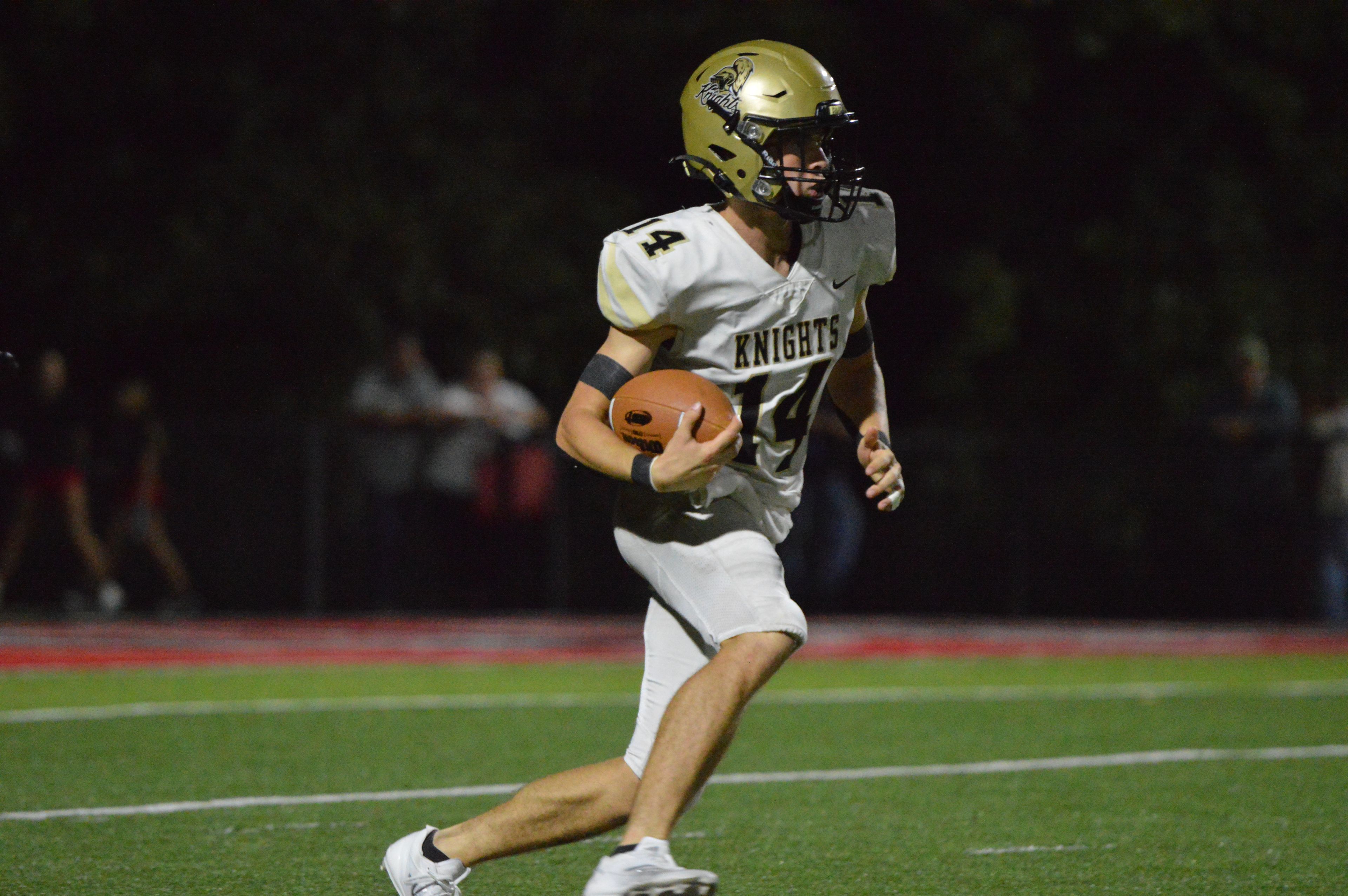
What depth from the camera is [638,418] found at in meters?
4.27

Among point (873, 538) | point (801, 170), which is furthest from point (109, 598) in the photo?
point (801, 170)

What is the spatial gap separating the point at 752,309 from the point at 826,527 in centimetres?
990

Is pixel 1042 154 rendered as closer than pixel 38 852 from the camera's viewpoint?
No

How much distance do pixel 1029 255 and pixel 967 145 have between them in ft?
3.87

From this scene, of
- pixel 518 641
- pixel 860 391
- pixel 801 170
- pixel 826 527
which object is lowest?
pixel 518 641

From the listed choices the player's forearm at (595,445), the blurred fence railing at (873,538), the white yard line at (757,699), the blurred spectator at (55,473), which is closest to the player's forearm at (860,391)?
the player's forearm at (595,445)

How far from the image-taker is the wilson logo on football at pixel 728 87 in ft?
15.0

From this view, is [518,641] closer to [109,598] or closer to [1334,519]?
[109,598]

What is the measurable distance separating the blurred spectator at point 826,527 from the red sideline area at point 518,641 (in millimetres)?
311

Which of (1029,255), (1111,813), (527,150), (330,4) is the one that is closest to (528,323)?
(527,150)

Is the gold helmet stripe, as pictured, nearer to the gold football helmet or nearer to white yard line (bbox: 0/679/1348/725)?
the gold football helmet

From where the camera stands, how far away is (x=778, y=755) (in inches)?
296

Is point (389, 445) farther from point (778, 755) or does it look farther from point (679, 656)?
point (679, 656)

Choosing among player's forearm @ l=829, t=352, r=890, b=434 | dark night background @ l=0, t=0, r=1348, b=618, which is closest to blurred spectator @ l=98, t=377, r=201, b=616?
dark night background @ l=0, t=0, r=1348, b=618
